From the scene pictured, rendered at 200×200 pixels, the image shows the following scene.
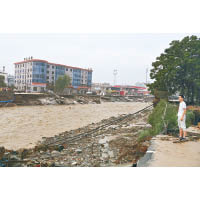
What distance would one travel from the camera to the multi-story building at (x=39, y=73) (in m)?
11.5

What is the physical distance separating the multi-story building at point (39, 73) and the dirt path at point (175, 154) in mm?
9016

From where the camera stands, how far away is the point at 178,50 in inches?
363

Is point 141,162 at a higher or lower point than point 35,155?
higher

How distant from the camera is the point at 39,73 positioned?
43.5ft

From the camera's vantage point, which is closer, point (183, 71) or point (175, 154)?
point (175, 154)

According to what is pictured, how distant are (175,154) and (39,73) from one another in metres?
11.8

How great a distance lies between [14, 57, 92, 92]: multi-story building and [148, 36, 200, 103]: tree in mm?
5077

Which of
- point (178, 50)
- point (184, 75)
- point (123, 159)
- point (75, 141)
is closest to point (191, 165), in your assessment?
point (123, 159)

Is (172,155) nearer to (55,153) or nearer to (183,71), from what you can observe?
(55,153)

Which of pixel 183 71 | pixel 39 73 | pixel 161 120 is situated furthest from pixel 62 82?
pixel 161 120

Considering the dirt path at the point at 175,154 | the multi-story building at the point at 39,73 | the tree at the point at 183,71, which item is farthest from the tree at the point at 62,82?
the dirt path at the point at 175,154

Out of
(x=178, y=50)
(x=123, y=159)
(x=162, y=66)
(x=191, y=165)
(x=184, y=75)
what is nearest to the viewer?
(x=191, y=165)

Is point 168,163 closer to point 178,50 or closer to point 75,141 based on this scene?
point 75,141

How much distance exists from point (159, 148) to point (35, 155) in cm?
277
